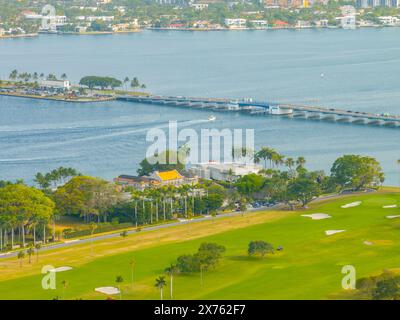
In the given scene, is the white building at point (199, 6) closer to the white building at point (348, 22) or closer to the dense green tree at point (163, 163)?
the white building at point (348, 22)

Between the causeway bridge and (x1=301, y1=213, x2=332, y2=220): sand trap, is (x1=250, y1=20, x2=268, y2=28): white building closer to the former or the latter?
the causeway bridge

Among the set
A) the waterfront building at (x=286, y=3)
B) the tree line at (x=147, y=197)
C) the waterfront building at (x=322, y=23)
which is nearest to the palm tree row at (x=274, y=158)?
the tree line at (x=147, y=197)

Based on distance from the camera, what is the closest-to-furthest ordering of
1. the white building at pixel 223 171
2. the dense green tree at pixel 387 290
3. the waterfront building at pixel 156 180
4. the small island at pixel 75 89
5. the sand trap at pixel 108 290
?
the dense green tree at pixel 387 290 → the sand trap at pixel 108 290 → the waterfront building at pixel 156 180 → the white building at pixel 223 171 → the small island at pixel 75 89

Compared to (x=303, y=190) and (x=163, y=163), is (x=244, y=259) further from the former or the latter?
(x=163, y=163)

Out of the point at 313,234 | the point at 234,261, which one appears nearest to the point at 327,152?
the point at 313,234

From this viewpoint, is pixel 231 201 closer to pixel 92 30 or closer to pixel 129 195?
pixel 129 195

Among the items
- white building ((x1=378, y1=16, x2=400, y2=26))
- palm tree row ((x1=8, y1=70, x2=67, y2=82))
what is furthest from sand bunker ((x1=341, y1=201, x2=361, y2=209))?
white building ((x1=378, y1=16, x2=400, y2=26))

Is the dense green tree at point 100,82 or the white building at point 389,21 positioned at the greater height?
the white building at point 389,21
